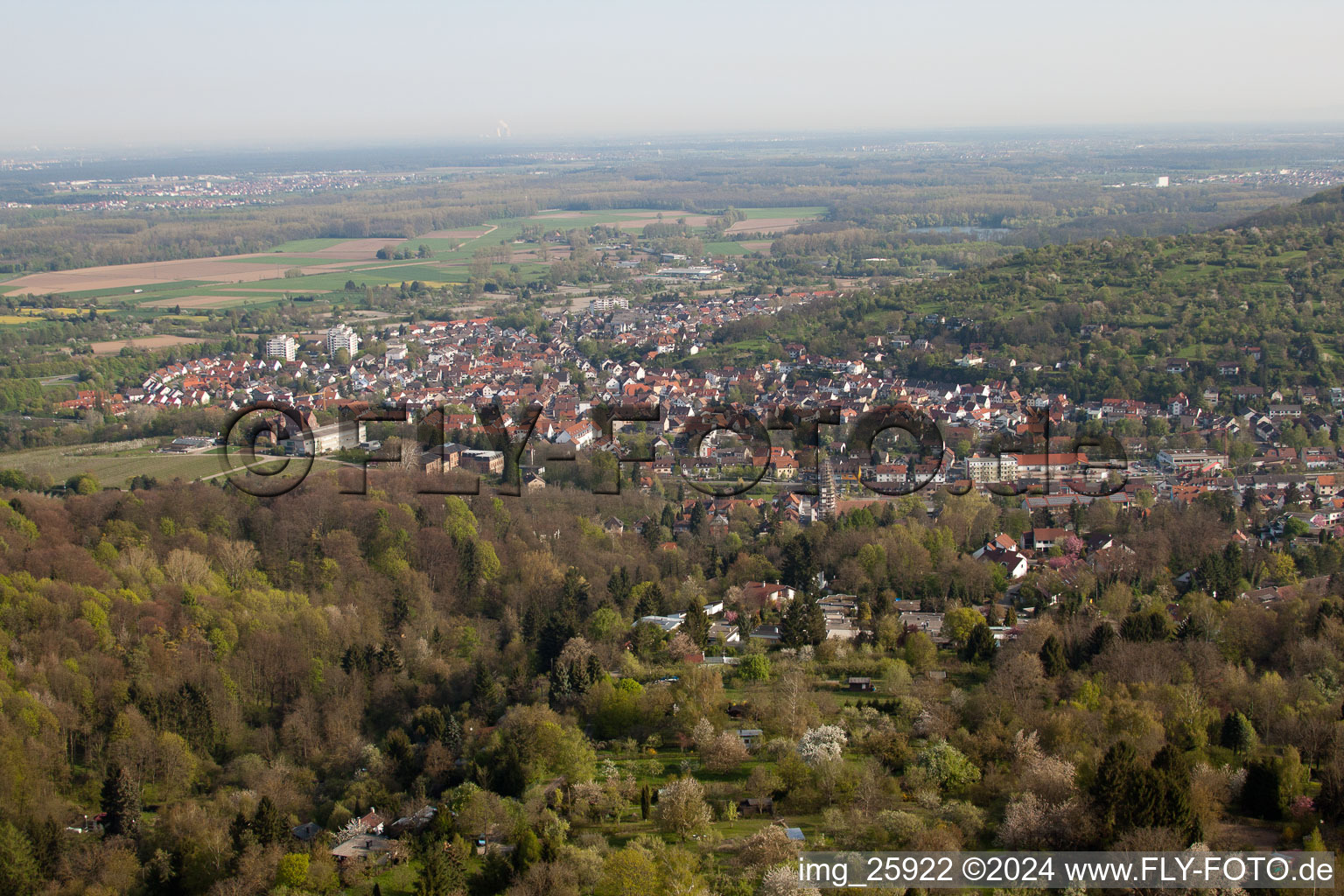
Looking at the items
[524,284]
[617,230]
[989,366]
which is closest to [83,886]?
[989,366]

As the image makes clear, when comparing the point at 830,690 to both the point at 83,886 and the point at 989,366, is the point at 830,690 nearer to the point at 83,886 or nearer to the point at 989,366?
the point at 83,886

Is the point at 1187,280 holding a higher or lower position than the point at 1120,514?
higher

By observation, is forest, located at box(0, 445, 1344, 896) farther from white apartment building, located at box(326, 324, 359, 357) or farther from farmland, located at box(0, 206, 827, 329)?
farmland, located at box(0, 206, 827, 329)

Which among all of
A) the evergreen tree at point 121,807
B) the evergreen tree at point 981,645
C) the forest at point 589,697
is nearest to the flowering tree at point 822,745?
the forest at point 589,697

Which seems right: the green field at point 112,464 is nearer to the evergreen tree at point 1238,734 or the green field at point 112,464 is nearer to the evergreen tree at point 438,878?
the evergreen tree at point 438,878

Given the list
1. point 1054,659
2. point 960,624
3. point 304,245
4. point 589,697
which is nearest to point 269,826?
point 589,697

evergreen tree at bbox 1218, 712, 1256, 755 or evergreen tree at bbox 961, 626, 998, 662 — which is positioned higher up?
evergreen tree at bbox 1218, 712, 1256, 755

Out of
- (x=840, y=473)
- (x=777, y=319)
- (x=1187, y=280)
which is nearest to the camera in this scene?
(x=840, y=473)

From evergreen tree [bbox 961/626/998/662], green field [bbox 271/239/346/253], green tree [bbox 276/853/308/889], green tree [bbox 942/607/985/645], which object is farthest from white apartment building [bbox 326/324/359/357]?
green tree [bbox 276/853/308/889]
